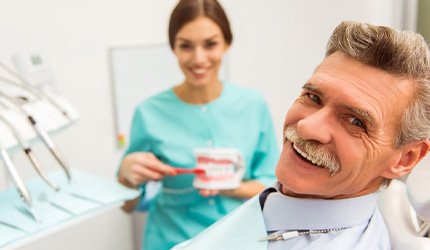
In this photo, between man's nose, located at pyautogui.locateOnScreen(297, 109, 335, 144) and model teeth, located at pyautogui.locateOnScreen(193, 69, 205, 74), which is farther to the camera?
model teeth, located at pyautogui.locateOnScreen(193, 69, 205, 74)

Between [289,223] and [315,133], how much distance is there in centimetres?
20

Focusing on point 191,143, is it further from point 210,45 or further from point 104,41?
point 104,41

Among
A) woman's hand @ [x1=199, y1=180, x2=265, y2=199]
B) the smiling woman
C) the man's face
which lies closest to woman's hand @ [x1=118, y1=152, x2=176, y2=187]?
the smiling woman

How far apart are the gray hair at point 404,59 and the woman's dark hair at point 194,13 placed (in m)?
0.59

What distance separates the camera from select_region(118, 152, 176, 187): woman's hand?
1230 mm

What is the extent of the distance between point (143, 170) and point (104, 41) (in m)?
0.77

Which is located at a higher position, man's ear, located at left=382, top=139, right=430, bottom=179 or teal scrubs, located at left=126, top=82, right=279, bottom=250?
man's ear, located at left=382, top=139, right=430, bottom=179

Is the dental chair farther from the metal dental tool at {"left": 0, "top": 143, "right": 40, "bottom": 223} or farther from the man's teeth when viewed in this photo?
the metal dental tool at {"left": 0, "top": 143, "right": 40, "bottom": 223}

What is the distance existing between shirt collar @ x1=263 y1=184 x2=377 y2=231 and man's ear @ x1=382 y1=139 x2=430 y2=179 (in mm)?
62

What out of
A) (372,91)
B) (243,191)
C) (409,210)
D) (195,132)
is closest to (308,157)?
(372,91)

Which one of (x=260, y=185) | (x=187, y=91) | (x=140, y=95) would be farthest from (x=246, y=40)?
(x=260, y=185)

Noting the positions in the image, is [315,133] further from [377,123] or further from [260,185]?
[260,185]

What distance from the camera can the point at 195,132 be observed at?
137 cm

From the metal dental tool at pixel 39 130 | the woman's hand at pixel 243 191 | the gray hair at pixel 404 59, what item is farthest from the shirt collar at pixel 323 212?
the metal dental tool at pixel 39 130
